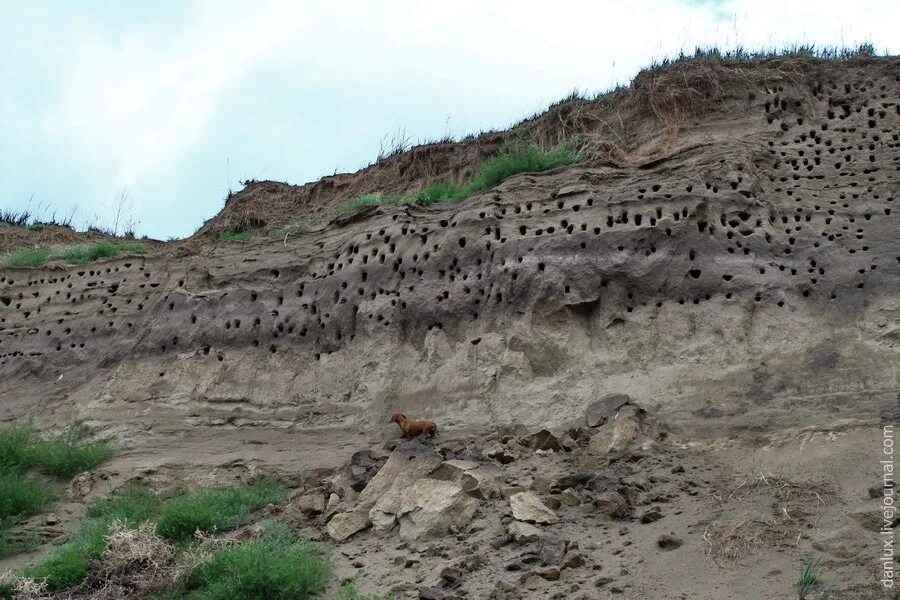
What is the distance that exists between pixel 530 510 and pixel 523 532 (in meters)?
0.35

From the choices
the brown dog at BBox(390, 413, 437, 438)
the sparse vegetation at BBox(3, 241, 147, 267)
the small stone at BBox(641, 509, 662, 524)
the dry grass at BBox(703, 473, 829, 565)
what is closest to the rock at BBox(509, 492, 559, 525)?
the small stone at BBox(641, 509, 662, 524)

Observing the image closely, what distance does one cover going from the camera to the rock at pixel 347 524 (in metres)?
10.0

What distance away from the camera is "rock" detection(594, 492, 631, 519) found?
911cm

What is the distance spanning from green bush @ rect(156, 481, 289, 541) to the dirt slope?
707mm

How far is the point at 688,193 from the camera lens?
39.9ft

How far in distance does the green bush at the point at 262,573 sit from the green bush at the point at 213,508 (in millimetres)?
827

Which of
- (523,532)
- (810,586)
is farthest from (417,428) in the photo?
(810,586)

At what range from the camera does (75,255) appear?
58.6ft

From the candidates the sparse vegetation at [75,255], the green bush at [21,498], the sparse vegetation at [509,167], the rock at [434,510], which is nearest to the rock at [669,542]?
the rock at [434,510]

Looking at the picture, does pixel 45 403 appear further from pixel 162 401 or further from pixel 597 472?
pixel 597 472

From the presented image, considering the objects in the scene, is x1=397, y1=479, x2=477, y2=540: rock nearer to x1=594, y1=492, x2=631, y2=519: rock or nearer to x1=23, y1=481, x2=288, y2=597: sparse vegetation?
x1=594, y1=492, x2=631, y2=519: rock

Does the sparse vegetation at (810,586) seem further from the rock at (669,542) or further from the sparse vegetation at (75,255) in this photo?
the sparse vegetation at (75,255)

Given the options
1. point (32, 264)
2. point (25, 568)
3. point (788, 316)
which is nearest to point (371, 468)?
point (25, 568)

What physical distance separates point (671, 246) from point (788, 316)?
5.32 feet
